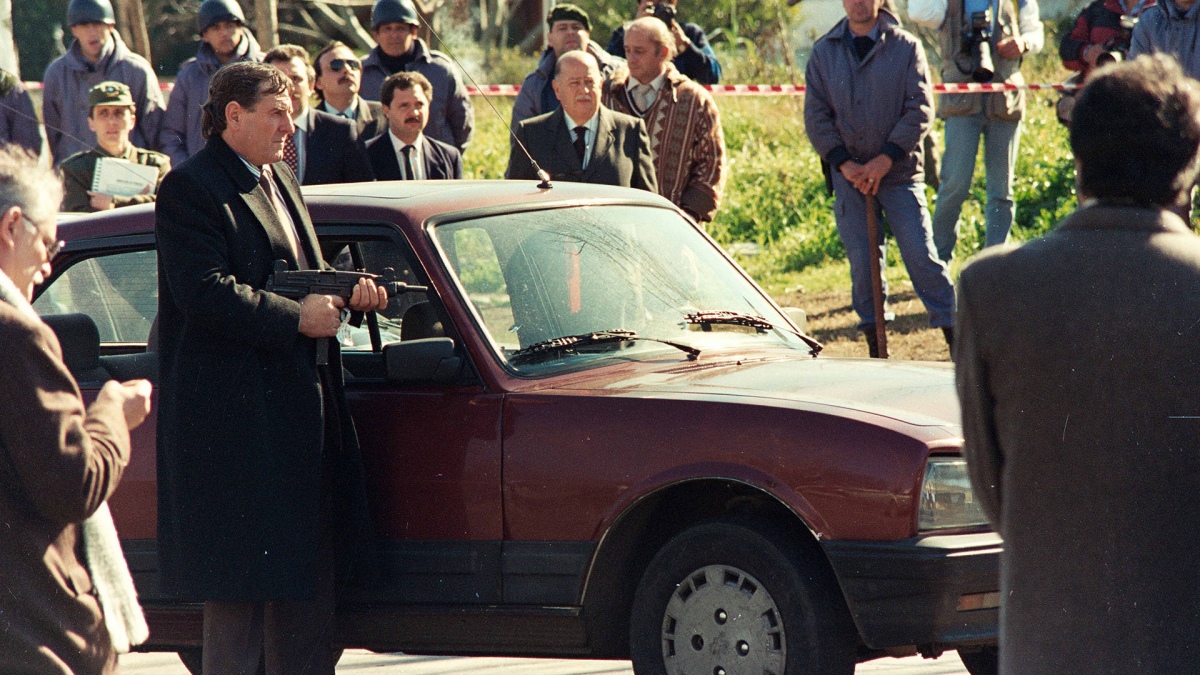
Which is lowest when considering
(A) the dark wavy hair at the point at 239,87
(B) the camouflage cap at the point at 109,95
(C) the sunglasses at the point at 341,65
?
(B) the camouflage cap at the point at 109,95

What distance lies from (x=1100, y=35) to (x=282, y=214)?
279 inches

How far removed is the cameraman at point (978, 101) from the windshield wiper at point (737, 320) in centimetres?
493

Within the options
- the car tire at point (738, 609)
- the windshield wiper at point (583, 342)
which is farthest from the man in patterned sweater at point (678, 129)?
the car tire at point (738, 609)

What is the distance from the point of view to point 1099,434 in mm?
2855

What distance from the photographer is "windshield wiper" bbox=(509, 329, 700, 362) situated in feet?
17.6

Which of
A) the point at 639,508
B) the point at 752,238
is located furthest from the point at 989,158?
the point at 639,508

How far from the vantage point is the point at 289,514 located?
5051 millimetres

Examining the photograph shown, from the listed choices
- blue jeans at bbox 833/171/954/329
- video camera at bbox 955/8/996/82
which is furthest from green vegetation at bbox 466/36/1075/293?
blue jeans at bbox 833/171/954/329

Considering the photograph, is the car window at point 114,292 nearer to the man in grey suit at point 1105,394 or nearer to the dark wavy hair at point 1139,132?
the man in grey suit at point 1105,394

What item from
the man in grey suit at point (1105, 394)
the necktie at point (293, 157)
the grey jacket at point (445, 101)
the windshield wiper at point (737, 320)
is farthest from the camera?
the grey jacket at point (445, 101)

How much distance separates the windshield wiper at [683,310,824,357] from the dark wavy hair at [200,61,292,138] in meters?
1.56

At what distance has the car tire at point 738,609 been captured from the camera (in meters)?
4.79

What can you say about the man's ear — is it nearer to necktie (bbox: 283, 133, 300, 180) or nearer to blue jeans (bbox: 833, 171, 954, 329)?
necktie (bbox: 283, 133, 300, 180)

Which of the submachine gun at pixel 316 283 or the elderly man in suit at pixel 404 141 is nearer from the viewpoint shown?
the submachine gun at pixel 316 283
